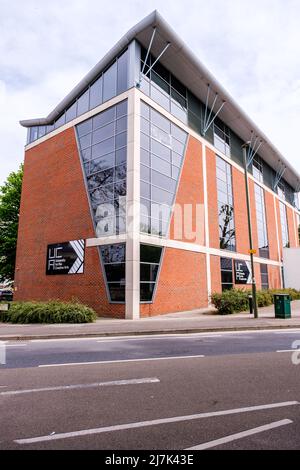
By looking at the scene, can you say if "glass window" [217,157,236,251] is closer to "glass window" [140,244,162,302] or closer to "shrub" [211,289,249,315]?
"shrub" [211,289,249,315]

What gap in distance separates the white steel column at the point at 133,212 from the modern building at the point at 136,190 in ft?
0.20

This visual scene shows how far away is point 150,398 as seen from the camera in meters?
4.81

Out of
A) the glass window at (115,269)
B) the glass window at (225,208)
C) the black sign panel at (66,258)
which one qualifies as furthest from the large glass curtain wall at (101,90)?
the glass window at (225,208)

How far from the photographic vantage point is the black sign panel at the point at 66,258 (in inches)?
788

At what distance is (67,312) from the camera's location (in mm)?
14883

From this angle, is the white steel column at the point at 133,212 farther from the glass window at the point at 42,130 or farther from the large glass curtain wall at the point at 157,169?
the glass window at the point at 42,130

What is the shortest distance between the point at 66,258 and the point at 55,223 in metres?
3.09

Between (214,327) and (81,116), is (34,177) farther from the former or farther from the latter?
(214,327)

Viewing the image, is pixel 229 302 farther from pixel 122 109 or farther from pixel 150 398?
pixel 150 398

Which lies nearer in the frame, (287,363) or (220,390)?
(220,390)

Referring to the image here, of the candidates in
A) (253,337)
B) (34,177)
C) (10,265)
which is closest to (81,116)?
(34,177)

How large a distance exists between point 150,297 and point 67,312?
4.82m

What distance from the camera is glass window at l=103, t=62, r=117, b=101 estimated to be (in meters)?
21.1

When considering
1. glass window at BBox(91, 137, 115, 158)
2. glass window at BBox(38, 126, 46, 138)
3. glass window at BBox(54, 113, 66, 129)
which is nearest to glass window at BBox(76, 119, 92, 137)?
glass window at BBox(91, 137, 115, 158)
